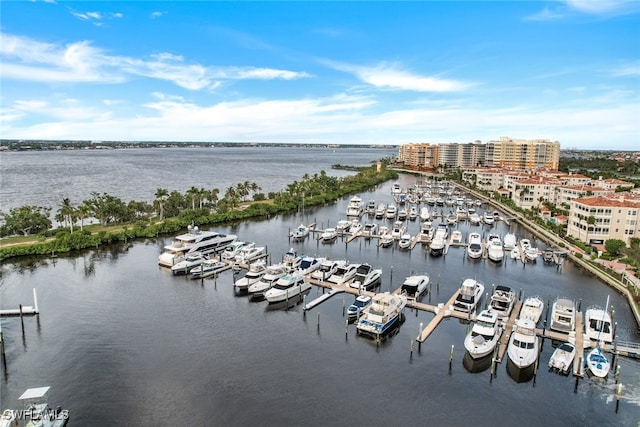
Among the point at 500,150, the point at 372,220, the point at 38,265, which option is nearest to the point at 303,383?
the point at 38,265

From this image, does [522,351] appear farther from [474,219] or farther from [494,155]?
[494,155]

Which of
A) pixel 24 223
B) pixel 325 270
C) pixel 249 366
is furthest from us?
pixel 24 223

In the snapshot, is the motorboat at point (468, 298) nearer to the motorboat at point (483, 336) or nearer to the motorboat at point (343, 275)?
the motorboat at point (483, 336)

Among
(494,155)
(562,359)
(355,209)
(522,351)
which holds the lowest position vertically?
(562,359)

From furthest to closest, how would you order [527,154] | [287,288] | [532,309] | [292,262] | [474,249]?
[527,154] → [474,249] → [292,262] → [287,288] → [532,309]

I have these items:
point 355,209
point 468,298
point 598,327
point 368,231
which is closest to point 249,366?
point 468,298

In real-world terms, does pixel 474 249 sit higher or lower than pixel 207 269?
higher

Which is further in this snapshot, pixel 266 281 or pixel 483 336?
pixel 266 281
